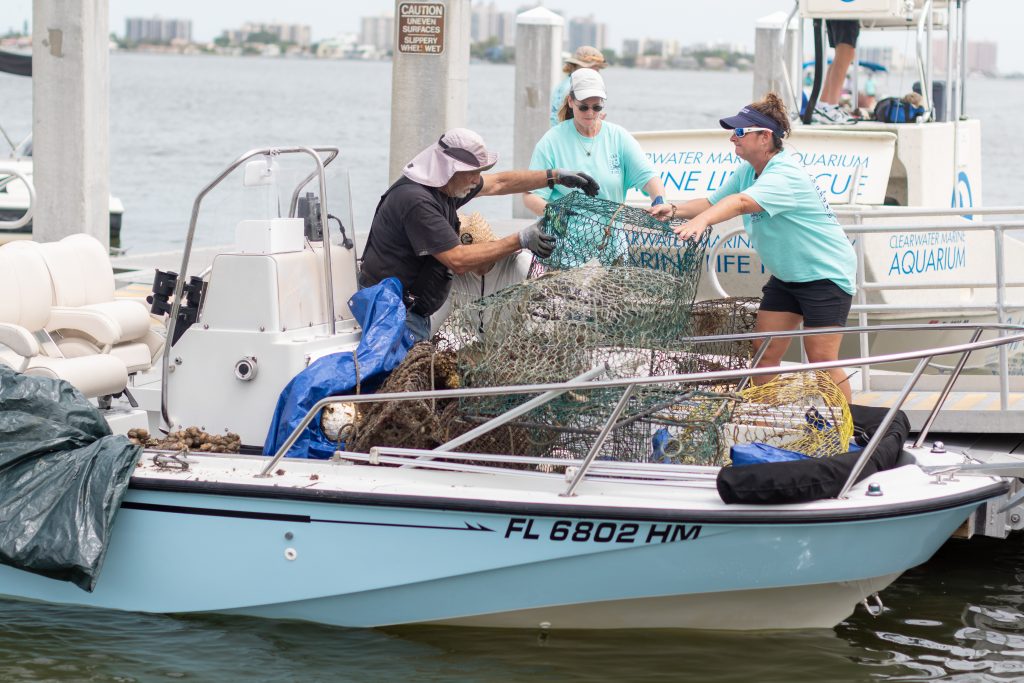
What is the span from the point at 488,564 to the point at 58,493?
5.37 feet

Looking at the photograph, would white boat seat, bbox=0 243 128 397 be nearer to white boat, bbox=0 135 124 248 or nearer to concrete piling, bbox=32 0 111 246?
concrete piling, bbox=32 0 111 246

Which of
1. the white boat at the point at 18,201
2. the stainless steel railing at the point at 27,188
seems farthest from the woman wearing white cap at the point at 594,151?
the white boat at the point at 18,201

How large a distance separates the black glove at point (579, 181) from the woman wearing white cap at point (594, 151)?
54 cm

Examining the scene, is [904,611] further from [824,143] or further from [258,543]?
[824,143]

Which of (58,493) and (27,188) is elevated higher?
(27,188)

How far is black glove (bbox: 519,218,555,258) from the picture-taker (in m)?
5.68

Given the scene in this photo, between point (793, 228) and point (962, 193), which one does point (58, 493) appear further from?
point (962, 193)

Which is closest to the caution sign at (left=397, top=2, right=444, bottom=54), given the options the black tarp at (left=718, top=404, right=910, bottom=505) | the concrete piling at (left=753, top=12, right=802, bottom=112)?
the black tarp at (left=718, top=404, right=910, bottom=505)

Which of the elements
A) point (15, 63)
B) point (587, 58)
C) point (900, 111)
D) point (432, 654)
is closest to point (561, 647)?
point (432, 654)

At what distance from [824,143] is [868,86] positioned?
9.88m

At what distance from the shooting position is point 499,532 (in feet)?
16.9

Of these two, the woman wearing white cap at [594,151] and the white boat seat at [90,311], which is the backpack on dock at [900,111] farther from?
the white boat seat at [90,311]

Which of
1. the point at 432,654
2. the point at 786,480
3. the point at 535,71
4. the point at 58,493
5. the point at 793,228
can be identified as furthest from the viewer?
the point at 535,71

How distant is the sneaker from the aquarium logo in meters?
0.88
